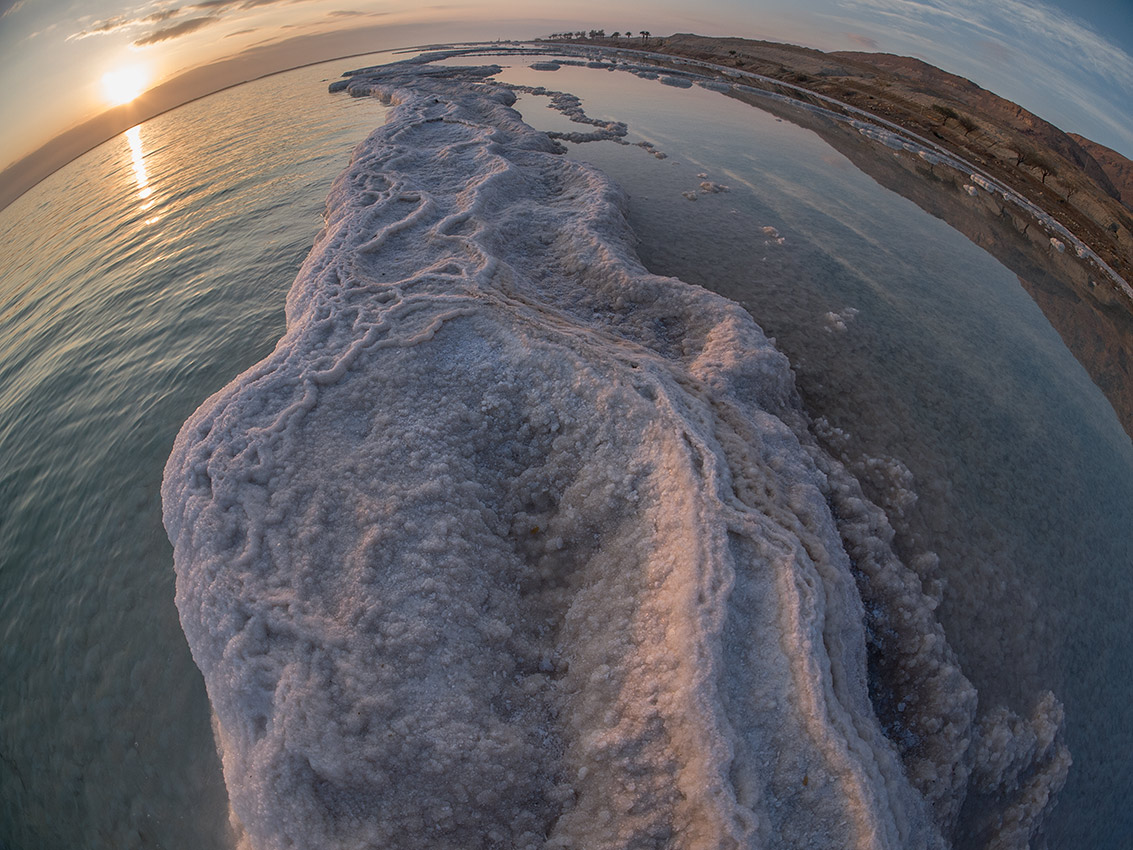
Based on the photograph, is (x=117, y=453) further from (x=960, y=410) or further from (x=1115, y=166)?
(x=1115, y=166)

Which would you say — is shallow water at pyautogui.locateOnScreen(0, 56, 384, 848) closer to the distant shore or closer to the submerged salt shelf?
the submerged salt shelf

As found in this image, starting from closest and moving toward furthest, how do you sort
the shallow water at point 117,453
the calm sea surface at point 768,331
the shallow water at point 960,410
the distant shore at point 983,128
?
the shallow water at point 117,453, the calm sea surface at point 768,331, the shallow water at point 960,410, the distant shore at point 983,128

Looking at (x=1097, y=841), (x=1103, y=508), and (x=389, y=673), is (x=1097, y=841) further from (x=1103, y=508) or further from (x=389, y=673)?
(x=389, y=673)

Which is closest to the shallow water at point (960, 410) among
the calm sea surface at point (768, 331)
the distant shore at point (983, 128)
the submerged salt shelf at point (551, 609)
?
the calm sea surface at point (768, 331)

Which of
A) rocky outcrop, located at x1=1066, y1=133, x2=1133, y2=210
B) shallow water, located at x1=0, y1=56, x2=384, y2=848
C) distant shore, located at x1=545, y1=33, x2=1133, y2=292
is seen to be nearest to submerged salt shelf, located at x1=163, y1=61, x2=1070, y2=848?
shallow water, located at x1=0, y1=56, x2=384, y2=848

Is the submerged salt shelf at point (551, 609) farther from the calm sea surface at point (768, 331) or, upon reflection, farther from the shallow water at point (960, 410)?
the calm sea surface at point (768, 331)

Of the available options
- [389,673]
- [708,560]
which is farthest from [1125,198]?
[389,673]

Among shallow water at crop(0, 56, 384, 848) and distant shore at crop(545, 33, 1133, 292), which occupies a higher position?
distant shore at crop(545, 33, 1133, 292)
